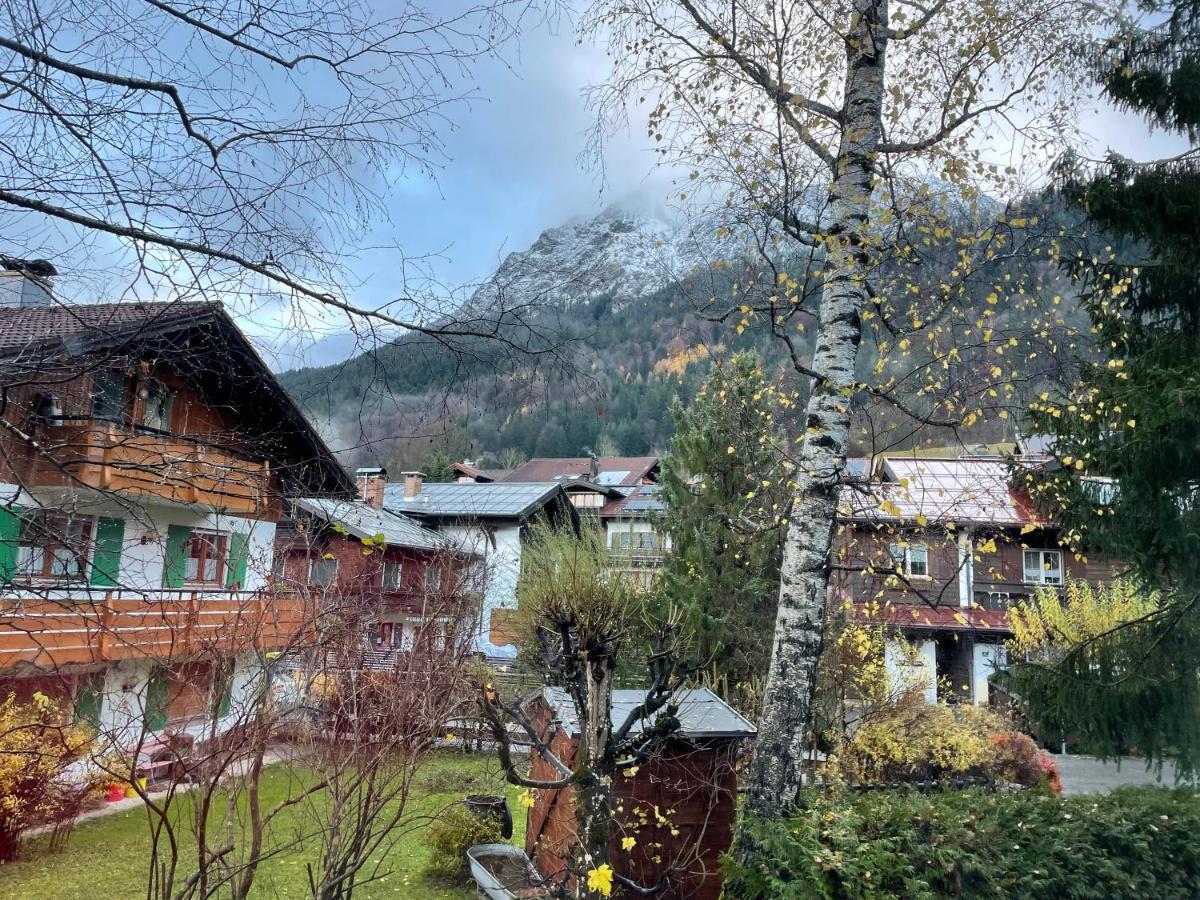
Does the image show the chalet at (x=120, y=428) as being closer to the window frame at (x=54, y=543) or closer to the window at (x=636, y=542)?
the window frame at (x=54, y=543)

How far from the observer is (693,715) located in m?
7.27

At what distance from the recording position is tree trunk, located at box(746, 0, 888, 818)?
496 cm

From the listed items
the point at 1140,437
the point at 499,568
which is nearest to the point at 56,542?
the point at 1140,437

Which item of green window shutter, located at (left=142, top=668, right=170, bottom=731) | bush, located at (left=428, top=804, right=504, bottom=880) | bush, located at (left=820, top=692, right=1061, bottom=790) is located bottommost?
bush, located at (left=428, top=804, right=504, bottom=880)

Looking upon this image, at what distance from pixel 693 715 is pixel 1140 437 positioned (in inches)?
174

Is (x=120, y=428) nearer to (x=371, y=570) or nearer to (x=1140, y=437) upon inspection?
(x=1140, y=437)

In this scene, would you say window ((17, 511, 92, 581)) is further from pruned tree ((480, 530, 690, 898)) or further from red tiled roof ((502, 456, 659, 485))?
red tiled roof ((502, 456, 659, 485))

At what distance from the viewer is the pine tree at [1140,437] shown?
6.36 metres

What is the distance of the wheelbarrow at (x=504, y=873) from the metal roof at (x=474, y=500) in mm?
19085

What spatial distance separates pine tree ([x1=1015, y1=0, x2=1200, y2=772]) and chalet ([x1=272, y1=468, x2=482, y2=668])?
5268 mm

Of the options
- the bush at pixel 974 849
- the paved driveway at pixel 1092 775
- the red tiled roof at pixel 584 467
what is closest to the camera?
the bush at pixel 974 849

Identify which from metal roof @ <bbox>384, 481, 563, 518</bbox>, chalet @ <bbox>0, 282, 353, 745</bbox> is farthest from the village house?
chalet @ <bbox>0, 282, 353, 745</bbox>

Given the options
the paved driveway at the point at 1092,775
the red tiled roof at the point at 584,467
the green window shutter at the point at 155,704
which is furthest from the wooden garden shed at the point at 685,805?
the red tiled roof at the point at 584,467

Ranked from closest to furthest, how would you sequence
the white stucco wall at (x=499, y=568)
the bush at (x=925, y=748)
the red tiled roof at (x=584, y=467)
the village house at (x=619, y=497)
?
1. the bush at (x=925, y=748)
2. the village house at (x=619, y=497)
3. the white stucco wall at (x=499, y=568)
4. the red tiled roof at (x=584, y=467)
